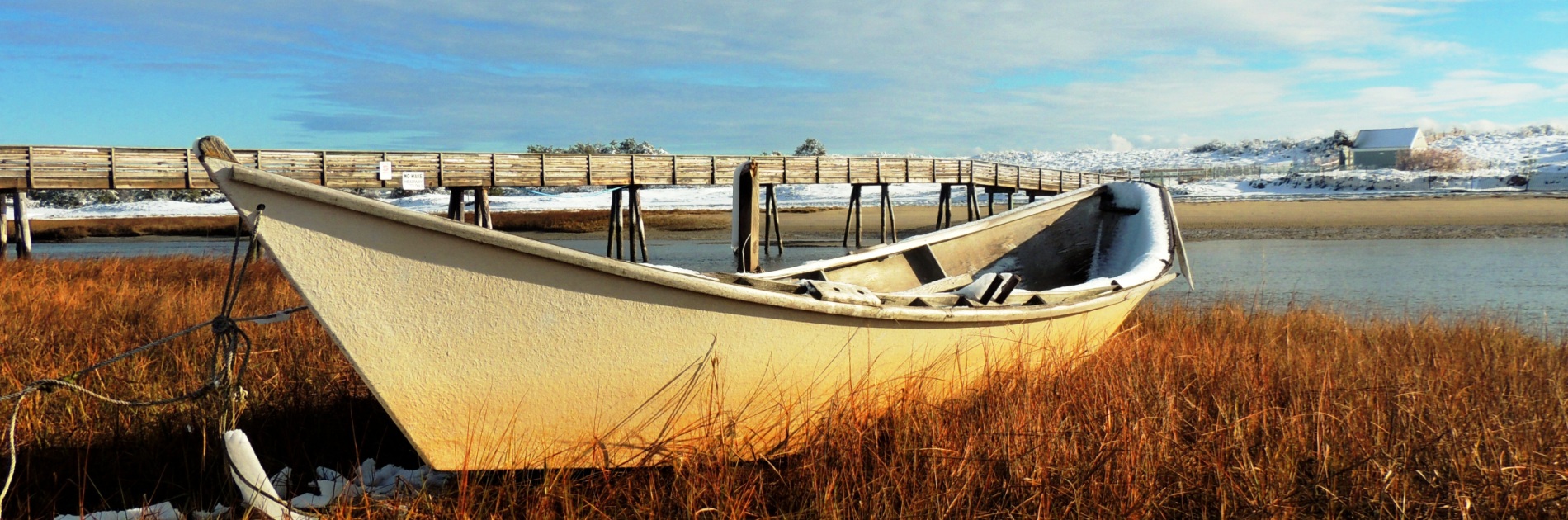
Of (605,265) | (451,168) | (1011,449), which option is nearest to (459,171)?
(451,168)

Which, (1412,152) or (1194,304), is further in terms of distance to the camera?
(1412,152)

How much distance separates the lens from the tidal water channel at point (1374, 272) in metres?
11.4

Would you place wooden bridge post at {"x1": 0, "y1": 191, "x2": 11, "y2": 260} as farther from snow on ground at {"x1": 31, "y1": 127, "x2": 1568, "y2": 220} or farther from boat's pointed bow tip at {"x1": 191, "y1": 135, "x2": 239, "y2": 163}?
boat's pointed bow tip at {"x1": 191, "y1": 135, "x2": 239, "y2": 163}

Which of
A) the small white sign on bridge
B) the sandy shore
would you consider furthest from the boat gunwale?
the sandy shore

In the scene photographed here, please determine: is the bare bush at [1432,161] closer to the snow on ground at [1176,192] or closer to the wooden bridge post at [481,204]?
the snow on ground at [1176,192]

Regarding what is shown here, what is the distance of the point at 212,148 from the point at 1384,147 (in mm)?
88441

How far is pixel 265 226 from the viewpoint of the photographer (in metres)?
2.77

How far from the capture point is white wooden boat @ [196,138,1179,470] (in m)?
2.89

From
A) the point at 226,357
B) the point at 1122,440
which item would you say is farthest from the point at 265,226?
the point at 1122,440

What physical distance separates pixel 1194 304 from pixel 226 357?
411 inches

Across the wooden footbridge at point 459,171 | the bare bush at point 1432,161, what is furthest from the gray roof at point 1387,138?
the wooden footbridge at point 459,171

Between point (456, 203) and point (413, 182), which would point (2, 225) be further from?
point (413, 182)

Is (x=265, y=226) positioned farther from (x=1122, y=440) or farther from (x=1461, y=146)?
(x=1461, y=146)

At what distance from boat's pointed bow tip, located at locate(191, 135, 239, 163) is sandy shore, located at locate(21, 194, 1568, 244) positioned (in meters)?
26.0
